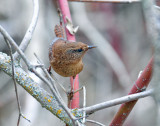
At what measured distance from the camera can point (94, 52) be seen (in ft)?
13.6

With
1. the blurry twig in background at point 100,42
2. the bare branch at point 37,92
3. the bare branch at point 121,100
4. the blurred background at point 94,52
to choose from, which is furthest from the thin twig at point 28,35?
the blurry twig in background at point 100,42

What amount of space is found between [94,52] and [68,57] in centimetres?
211

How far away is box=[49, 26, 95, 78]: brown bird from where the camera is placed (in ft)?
6.49

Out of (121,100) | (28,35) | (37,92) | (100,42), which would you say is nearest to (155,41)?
(121,100)

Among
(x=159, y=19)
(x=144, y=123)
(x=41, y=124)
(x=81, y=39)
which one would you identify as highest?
(x=81, y=39)

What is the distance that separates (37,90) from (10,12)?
2.23 m

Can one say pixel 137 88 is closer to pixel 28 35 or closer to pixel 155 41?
pixel 28 35

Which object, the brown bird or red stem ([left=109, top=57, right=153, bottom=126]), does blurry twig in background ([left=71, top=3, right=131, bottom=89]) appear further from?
red stem ([left=109, top=57, right=153, bottom=126])

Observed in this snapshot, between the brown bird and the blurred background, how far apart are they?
18.4 inches

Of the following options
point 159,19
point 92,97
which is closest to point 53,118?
point 92,97

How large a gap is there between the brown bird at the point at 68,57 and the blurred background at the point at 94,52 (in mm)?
468

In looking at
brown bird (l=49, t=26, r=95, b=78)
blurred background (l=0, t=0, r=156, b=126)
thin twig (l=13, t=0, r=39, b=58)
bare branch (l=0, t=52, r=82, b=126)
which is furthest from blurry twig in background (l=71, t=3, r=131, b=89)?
bare branch (l=0, t=52, r=82, b=126)

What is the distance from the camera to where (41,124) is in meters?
3.14

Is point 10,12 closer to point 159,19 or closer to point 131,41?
point 131,41
